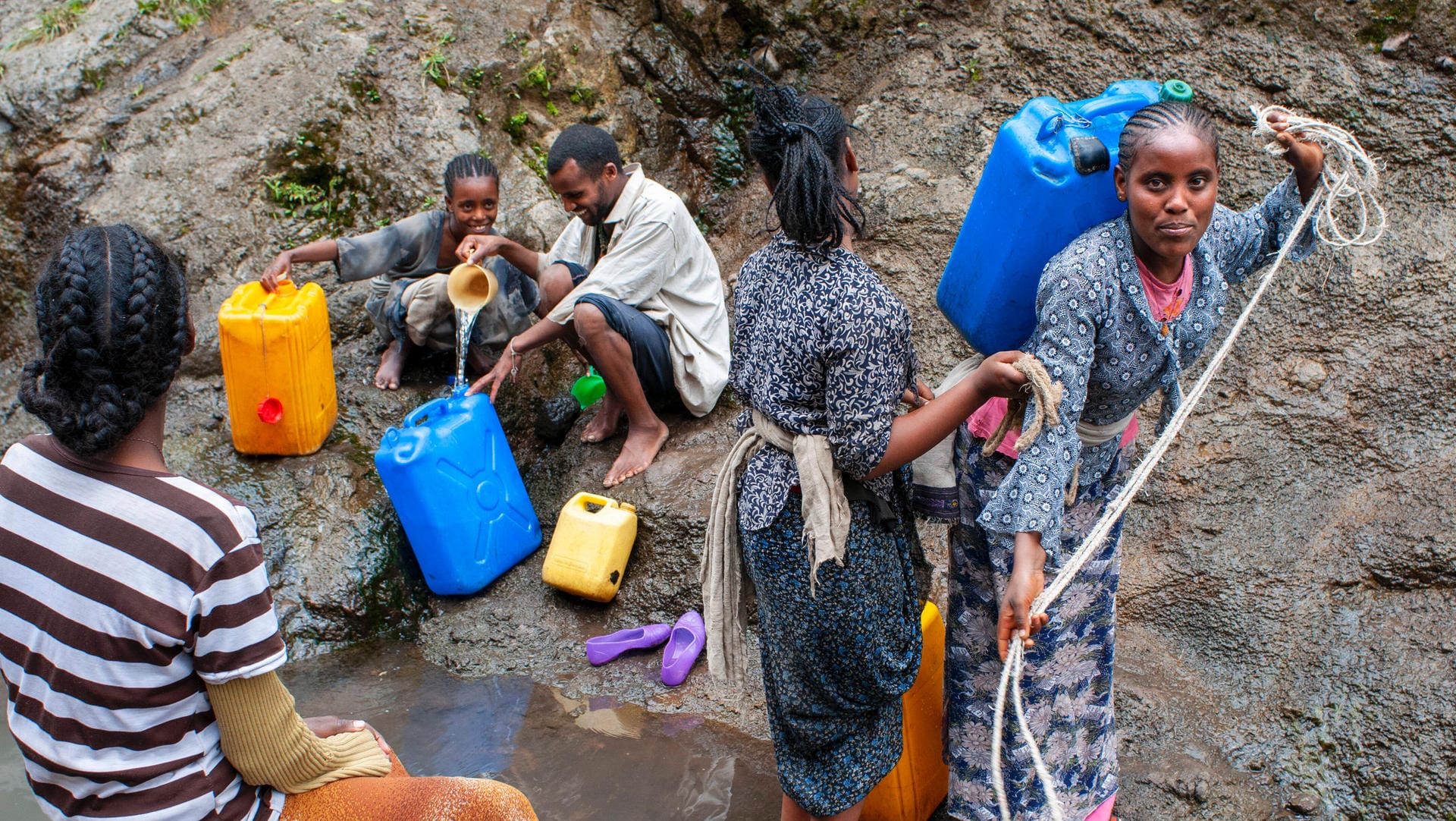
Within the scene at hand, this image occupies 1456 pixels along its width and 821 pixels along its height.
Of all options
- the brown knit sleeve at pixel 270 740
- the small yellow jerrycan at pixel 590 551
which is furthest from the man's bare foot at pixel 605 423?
the brown knit sleeve at pixel 270 740

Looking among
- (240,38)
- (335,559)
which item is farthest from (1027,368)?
(240,38)

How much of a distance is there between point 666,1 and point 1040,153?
446 cm

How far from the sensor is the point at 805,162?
207 cm

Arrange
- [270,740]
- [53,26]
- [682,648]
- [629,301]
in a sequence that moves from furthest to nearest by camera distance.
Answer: [53,26], [629,301], [682,648], [270,740]

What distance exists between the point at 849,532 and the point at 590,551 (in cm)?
185

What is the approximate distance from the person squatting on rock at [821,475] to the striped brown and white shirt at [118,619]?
41.4 inches

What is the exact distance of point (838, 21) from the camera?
568 cm

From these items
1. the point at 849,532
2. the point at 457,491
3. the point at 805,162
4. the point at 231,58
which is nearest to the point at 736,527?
the point at 849,532

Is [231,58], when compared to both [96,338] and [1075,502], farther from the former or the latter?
[1075,502]

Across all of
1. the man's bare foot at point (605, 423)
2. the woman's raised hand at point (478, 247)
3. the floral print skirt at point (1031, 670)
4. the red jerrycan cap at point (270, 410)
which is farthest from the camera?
the man's bare foot at point (605, 423)

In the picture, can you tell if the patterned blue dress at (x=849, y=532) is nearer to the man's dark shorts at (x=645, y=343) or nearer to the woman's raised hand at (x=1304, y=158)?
the woman's raised hand at (x=1304, y=158)

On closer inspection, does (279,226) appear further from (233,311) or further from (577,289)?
(577,289)

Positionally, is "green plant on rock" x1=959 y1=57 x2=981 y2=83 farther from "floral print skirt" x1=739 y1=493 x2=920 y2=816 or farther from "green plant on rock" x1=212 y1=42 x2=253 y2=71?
"green plant on rock" x1=212 y1=42 x2=253 y2=71

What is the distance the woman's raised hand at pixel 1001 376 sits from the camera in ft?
6.44
